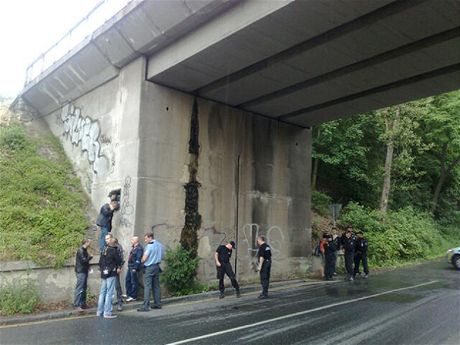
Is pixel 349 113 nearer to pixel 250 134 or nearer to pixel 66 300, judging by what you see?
pixel 250 134

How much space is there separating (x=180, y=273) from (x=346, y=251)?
8174 mm

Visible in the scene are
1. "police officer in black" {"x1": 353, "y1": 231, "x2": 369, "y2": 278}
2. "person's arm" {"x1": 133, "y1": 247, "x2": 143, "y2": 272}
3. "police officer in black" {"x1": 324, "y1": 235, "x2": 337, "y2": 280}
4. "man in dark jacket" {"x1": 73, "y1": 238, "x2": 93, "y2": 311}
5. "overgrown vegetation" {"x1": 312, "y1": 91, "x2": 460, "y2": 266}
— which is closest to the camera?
"man in dark jacket" {"x1": 73, "y1": 238, "x2": 93, "y2": 311}

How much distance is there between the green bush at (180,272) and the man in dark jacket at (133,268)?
0.95 metres

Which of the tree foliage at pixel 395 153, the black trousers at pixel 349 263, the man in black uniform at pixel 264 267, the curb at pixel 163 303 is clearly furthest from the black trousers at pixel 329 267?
the tree foliage at pixel 395 153

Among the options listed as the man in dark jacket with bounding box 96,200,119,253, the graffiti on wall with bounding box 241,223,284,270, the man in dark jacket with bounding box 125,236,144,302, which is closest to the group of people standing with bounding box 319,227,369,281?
the graffiti on wall with bounding box 241,223,284,270

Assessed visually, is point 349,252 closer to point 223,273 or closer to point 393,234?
point 393,234

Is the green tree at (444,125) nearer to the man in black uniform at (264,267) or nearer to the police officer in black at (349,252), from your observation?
the police officer in black at (349,252)

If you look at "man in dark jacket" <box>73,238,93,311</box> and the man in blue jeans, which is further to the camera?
the man in blue jeans

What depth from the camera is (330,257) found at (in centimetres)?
1703

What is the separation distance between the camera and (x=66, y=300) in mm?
10180

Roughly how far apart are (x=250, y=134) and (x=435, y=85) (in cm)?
632

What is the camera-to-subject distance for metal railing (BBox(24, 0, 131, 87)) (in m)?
12.8

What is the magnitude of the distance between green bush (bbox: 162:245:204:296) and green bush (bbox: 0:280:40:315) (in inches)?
138

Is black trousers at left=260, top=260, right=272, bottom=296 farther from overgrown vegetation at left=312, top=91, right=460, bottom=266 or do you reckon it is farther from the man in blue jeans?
overgrown vegetation at left=312, top=91, right=460, bottom=266
